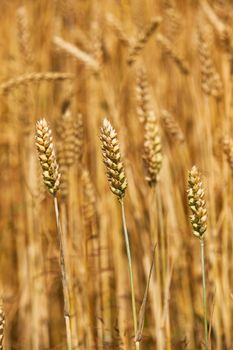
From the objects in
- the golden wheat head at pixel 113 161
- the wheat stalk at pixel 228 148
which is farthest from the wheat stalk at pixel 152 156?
the golden wheat head at pixel 113 161

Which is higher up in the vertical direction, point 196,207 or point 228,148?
point 228,148

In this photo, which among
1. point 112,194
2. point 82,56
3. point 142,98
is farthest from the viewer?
point 112,194

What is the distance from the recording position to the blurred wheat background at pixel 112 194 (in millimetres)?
1519

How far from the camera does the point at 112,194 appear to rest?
1.92 metres

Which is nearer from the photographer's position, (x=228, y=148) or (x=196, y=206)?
(x=196, y=206)

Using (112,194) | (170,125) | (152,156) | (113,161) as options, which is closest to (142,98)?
(170,125)

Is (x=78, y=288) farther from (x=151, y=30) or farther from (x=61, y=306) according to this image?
(x=151, y=30)

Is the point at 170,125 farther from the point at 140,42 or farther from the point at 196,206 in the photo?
the point at 196,206

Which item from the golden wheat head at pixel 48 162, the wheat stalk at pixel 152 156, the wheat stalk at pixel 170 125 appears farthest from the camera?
the wheat stalk at pixel 170 125

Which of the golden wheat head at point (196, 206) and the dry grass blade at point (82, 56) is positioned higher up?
the dry grass blade at point (82, 56)

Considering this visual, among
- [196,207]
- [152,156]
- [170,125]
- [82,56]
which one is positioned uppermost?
[82,56]

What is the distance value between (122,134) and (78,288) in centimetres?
47

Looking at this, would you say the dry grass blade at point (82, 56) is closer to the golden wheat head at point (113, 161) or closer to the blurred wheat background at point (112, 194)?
the blurred wheat background at point (112, 194)

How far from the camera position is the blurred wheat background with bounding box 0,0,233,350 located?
1519 mm
